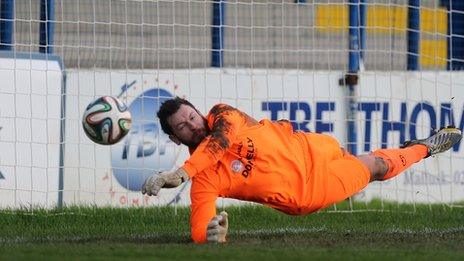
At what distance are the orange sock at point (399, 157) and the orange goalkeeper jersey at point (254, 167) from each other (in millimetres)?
649

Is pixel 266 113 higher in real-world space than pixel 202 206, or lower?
higher

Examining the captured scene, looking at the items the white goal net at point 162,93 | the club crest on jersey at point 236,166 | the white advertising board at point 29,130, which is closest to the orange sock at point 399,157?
the club crest on jersey at point 236,166

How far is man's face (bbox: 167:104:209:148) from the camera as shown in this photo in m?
9.72

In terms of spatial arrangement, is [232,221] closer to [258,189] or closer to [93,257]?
[258,189]

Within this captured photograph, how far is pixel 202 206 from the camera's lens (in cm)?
959

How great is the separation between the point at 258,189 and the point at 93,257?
1.82m

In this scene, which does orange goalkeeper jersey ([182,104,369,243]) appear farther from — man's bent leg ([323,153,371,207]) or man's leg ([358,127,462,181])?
man's leg ([358,127,462,181])

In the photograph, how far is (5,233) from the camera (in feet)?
35.6

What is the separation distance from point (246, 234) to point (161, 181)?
6.26 ft

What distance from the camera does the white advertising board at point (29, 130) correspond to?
12.9 meters

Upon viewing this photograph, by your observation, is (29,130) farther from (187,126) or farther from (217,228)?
(217,228)

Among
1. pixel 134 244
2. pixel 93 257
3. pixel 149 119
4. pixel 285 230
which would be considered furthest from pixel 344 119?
pixel 93 257

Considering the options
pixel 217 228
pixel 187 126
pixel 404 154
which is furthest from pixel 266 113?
pixel 217 228

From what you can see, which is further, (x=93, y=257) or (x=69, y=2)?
(x=69, y=2)
